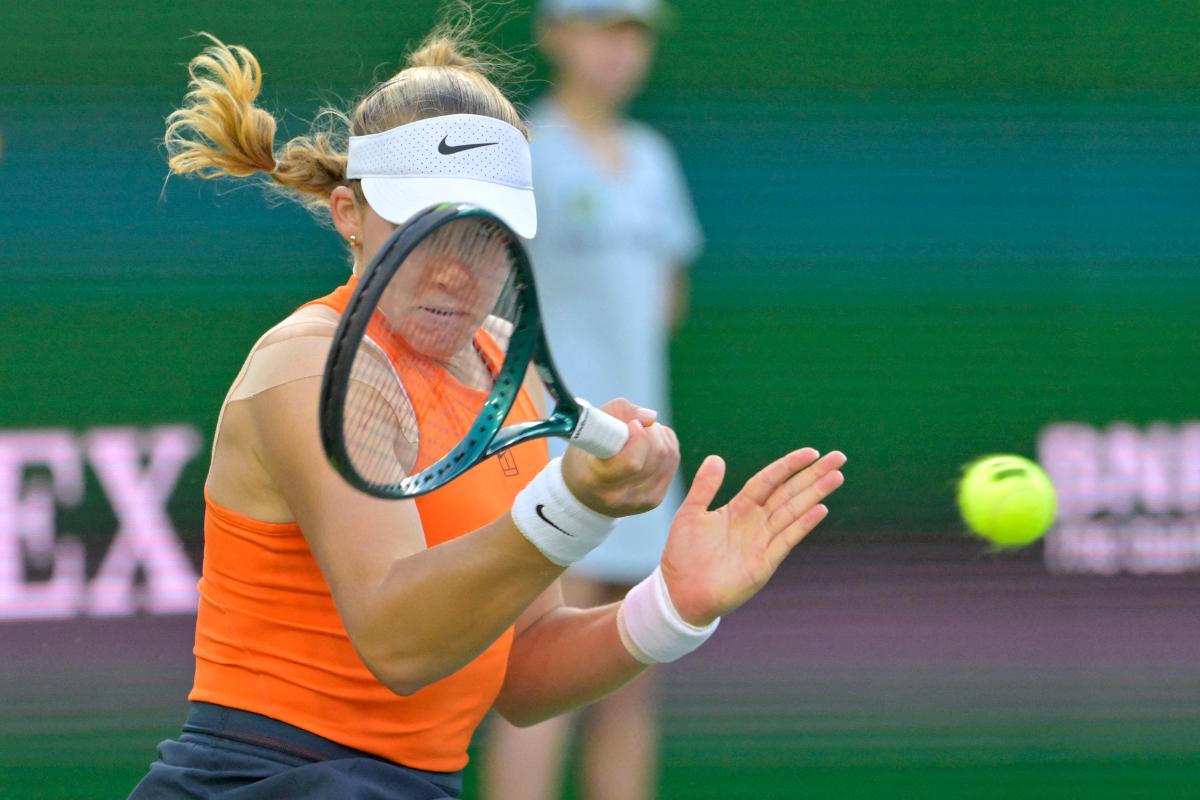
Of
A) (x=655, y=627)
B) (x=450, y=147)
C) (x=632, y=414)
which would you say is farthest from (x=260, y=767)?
(x=450, y=147)

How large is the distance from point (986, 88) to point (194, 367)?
1.74 meters

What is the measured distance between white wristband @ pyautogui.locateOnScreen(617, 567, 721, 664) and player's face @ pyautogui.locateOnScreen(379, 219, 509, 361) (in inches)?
15.2

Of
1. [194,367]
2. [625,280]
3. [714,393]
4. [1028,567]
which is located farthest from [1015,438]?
[194,367]

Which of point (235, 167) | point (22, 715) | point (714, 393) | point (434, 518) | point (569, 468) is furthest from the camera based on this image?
point (714, 393)

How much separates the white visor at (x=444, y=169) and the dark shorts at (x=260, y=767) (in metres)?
0.57

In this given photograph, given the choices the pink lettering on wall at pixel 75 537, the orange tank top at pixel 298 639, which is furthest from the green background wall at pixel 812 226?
the orange tank top at pixel 298 639

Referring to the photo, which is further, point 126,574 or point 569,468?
point 126,574

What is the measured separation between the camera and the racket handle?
1.56 metres

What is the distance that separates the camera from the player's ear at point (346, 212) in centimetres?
191

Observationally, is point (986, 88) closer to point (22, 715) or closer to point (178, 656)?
point (178, 656)

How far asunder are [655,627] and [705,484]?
0.73 ft

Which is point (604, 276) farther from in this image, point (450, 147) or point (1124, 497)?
point (450, 147)

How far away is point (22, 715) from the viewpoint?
10.6ft

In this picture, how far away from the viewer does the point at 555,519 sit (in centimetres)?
157
